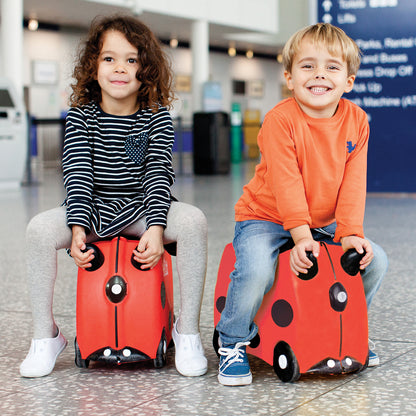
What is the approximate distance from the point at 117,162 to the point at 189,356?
1.98 feet

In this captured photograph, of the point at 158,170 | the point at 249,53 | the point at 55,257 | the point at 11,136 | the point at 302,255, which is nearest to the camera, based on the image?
the point at 302,255

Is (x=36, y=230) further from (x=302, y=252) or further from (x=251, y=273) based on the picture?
(x=302, y=252)

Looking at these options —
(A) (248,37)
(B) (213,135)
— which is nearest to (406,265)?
(B) (213,135)

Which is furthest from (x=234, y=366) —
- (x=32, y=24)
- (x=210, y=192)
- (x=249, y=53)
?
(x=249, y=53)

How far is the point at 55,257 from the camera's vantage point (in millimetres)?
2008

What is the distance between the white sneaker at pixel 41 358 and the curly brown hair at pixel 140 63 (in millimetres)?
711

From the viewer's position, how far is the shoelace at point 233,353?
6.18 ft

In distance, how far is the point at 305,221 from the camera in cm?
187

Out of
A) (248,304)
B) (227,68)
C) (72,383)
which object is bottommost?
(72,383)

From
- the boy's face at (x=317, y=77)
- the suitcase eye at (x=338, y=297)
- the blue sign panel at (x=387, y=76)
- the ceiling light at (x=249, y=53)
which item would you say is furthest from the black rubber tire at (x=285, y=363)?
the ceiling light at (x=249, y=53)

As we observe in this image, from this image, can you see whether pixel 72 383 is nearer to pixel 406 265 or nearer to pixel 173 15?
pixel 406 265

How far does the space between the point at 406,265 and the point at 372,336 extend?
1.33 m

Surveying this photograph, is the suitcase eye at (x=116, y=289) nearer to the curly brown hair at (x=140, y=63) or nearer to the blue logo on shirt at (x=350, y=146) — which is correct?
the curly brown hair at (x=140, y=63)

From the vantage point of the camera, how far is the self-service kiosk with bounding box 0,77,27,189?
9.60 metres
